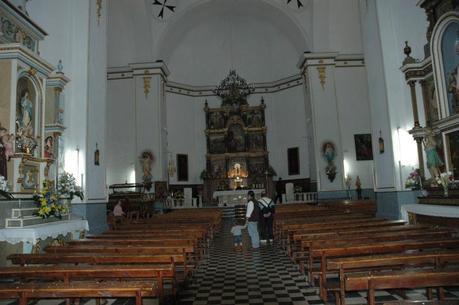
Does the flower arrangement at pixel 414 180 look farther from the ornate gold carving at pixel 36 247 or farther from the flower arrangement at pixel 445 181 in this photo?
the ornate gold carving at pixel 36 247

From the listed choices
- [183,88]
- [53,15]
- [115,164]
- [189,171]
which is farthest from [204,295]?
[183,88]

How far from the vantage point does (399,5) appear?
11172 millimetres

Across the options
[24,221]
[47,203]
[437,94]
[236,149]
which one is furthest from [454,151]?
[236,149]

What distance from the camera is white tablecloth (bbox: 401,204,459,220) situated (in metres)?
7.44

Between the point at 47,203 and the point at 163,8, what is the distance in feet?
53.3

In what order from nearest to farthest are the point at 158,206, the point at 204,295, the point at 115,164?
the point at 204,295, the point at 158,206, the point at 115,164

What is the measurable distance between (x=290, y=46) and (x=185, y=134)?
920 cm

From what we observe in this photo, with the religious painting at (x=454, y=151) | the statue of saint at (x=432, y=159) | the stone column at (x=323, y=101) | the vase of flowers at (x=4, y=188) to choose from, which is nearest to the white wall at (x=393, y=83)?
Answer: the statue of saint at (x=432, y=159)

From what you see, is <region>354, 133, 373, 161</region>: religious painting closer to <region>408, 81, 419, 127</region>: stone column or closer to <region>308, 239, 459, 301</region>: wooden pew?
<region>408, 81, 419, 127</region>: stone column

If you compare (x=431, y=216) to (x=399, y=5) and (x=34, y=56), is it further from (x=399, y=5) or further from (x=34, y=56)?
(x=34, y=56)

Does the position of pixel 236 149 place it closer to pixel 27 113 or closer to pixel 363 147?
pixel 363 147

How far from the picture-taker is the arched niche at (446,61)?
357 inches

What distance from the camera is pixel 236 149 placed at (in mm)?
24375

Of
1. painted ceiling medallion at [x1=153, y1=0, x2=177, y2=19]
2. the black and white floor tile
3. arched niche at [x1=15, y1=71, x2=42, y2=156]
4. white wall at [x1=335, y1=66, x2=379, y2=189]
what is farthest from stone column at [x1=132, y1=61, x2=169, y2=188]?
the black and white floor tile
